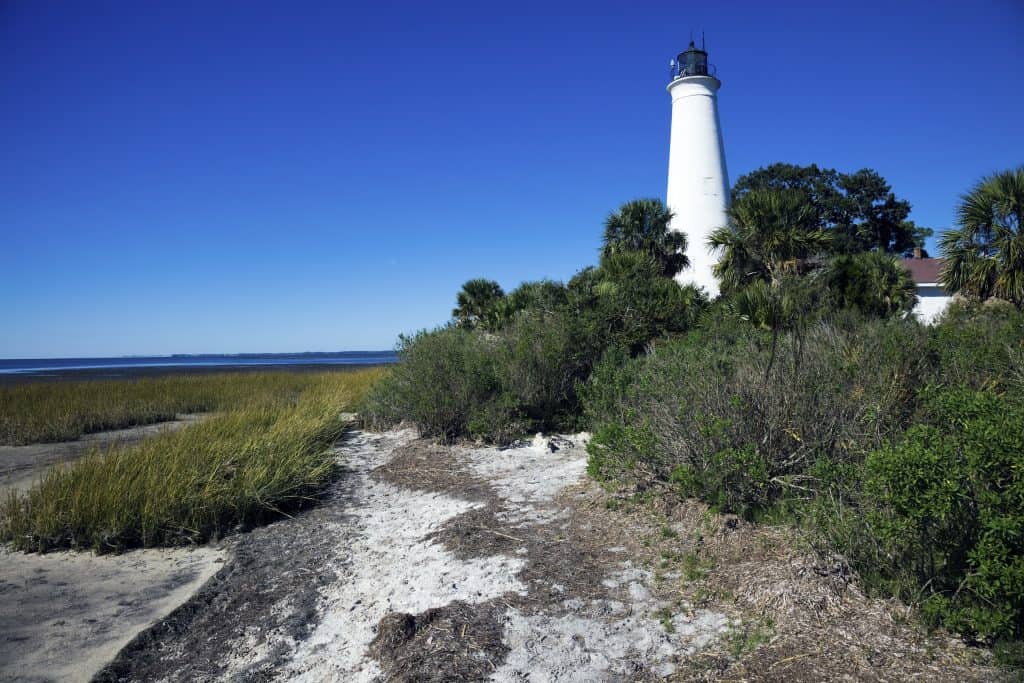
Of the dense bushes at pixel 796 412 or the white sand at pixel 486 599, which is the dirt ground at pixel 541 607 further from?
the dense bushes at pixel 796 412

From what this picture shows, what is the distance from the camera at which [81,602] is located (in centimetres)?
521

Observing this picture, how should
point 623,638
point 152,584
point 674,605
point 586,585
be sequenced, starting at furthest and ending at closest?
point 152,584
point 586,585
point 674,605
point 623,638

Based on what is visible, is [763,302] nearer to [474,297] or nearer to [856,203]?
[474,297]

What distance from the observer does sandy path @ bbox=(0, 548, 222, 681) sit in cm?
435

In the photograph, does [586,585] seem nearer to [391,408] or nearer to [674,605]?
[674,605]

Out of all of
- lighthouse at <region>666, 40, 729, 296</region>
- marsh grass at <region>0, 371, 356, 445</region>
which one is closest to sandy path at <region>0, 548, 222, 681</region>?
marsh grass at <region>0, 371, 356, 445</region>

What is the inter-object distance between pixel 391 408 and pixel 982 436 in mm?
9281

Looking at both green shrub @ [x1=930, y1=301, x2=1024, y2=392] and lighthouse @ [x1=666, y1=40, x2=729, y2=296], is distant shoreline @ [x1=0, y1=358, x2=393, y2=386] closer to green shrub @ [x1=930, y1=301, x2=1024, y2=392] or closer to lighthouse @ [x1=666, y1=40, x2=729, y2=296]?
lighthouse @ [x1=666, y1=40, x2=729, y2=296]

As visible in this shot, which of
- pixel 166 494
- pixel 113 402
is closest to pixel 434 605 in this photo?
pixel 166 494

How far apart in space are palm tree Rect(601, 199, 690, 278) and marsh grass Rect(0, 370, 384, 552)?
16.1m

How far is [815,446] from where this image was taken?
196 inches

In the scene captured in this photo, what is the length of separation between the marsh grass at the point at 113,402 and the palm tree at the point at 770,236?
13592 mm

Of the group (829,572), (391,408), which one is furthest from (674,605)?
(391,408)

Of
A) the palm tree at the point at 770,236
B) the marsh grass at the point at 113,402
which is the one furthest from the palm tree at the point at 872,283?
the marsh grass at the point at 113,402
